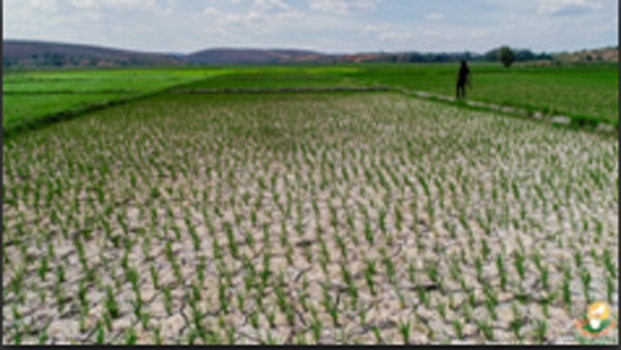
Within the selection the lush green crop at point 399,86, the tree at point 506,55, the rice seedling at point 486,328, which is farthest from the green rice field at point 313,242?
the tree at point 506,55

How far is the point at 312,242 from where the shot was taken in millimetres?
4512

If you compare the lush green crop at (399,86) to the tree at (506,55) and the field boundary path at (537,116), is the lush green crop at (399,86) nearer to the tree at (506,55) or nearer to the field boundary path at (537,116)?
the field boundary path at (537,116)

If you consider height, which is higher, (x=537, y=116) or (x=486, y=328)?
(x=537, y=116)

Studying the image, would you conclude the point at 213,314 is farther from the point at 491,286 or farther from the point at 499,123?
the point at 499,123

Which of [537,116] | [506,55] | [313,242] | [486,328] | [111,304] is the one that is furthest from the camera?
[506,55]

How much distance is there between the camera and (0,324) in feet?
10.3

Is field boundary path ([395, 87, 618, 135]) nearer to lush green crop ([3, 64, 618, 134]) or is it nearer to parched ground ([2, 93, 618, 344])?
lush green crop ([3, 64, 618, 134])

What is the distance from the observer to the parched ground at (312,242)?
3.13m

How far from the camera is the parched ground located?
3.13 m

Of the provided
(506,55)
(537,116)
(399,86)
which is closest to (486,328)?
(537,116)

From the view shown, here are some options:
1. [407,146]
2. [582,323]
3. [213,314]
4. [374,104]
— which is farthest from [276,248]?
[374,104]

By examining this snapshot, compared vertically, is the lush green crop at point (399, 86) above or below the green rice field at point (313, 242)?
above

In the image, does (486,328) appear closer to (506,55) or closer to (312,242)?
(312,242)

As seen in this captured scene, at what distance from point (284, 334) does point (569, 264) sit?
2503 millimetres
